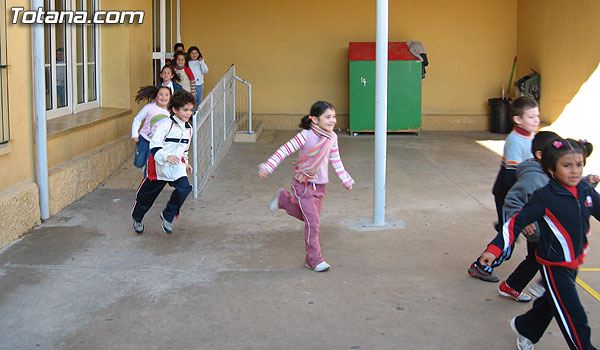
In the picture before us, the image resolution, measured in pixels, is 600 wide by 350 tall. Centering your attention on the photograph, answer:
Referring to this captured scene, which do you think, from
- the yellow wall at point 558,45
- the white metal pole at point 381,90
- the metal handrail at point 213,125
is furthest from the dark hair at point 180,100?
the yellow wall at point 558,45

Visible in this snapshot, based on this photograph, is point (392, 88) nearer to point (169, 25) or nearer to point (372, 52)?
point (372, 52)

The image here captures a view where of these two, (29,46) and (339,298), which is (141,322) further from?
(29,46)

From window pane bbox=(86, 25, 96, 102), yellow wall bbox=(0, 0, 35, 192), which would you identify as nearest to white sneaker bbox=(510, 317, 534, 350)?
yellow wall bbox=(0, 0, 35, 192)

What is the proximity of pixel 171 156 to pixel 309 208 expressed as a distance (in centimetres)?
131

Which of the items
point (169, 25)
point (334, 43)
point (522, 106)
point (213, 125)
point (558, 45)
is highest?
point (169, 25)

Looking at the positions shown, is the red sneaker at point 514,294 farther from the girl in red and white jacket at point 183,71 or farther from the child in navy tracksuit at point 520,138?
the girl in red and white jacket at point 183,71

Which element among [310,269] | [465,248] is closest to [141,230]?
[310,269]

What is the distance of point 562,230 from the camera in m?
3.43

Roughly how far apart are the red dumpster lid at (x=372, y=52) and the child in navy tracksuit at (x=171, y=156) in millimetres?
7470

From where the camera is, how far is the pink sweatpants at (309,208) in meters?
5.12

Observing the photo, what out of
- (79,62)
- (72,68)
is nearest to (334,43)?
(79,62)

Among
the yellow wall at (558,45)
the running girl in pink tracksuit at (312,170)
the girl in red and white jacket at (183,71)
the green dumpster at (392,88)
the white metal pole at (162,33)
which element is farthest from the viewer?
the green dumpster at (392,88)

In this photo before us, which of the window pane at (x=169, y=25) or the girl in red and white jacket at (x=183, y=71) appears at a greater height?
the window pane at (x=169, y=25)

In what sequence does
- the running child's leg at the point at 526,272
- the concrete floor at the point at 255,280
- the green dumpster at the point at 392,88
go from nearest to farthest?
1. the concrete floor at the point at 255,280
2. the running child's leg at the point at 526,272
3. the green dumpster at the point at 392,88
